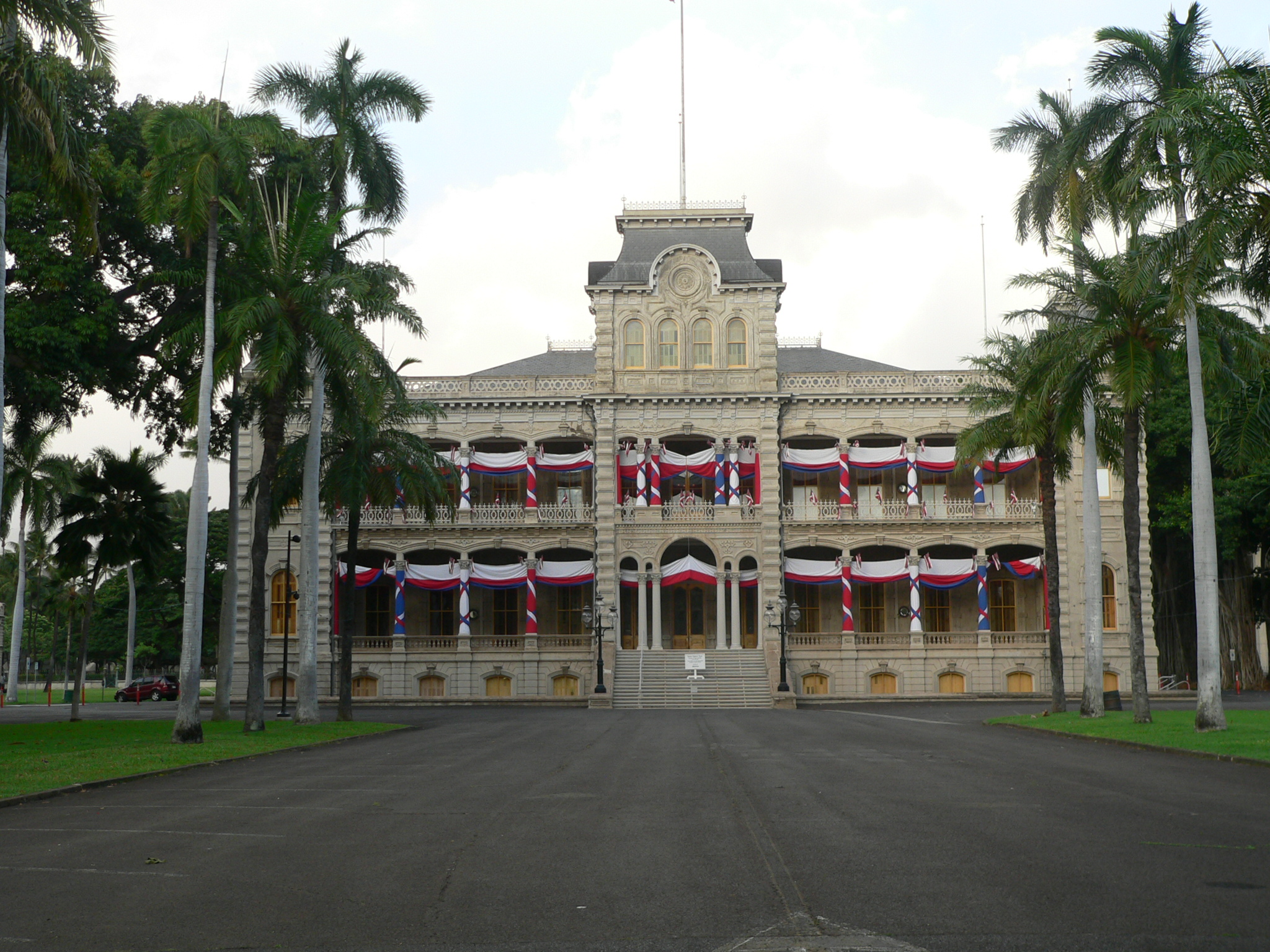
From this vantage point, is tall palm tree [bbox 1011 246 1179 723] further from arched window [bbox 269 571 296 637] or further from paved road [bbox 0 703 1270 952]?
arched window [bbox 269 571 296 637]

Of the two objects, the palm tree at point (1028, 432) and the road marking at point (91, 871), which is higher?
the palm tree at point (1028, 432)

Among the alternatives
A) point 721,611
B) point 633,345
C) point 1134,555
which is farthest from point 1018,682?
point 1134,555

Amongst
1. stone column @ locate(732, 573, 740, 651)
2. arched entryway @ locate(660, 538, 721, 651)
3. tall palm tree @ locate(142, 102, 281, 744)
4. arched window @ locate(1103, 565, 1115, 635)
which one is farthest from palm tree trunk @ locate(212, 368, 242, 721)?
arched window @ locate(1103, 565, 1115, 635)

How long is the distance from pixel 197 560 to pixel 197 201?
7775 millimetres

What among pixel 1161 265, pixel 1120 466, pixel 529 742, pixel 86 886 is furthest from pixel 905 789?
pixel 1120 466

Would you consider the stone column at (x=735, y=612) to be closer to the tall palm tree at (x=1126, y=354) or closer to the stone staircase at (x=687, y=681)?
the stone staircase at (x=687, y=681)

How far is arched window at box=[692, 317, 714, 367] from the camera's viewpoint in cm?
5222

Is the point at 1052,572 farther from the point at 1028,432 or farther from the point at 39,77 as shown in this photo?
the point at 39,77

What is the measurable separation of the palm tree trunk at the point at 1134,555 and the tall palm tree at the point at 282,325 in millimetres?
18063

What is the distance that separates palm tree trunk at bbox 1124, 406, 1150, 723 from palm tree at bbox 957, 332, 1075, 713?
2557 millimetres

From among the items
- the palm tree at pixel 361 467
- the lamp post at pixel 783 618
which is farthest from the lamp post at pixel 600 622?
the palm tree at pixel 361 467

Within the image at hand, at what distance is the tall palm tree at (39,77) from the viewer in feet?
64.6

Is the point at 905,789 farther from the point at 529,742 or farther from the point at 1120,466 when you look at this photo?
the point at 1120,466

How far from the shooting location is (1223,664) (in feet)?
178
